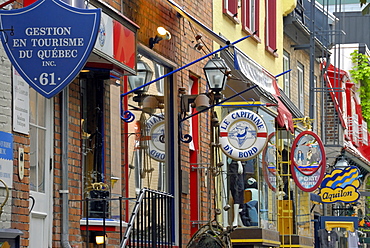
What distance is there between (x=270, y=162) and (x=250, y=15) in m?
3.14

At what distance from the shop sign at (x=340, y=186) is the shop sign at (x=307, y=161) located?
18.8 ft

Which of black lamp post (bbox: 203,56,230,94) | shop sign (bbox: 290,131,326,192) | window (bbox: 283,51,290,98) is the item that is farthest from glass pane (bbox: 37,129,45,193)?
window (bbox: 283,51,290,98)

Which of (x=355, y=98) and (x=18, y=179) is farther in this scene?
(x=355, y=98)

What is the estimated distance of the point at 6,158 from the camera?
845 cm

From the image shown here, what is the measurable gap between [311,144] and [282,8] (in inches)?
141

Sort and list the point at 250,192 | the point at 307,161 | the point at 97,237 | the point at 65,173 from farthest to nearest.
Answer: the point at 307,161
the point at 250,192
the point at 97,237
the point at 65,173

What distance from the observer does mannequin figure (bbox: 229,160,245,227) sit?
16.8 metres

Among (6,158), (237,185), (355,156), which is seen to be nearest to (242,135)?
(237,185)

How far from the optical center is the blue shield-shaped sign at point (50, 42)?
24.2 feet

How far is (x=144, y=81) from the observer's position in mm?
13016

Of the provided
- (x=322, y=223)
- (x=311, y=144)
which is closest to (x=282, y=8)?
(x=311, y=144)

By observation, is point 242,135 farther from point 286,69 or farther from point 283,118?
point 286,69

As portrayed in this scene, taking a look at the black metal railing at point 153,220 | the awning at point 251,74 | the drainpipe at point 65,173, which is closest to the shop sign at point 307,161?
the awning at point 251,74

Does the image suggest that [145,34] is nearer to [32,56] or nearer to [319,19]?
[32,56]
